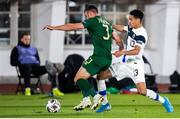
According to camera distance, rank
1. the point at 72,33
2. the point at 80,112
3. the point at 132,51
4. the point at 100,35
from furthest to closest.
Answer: the point at 72,33, the point at 80,112, the point at 100,35, the point at 132,51

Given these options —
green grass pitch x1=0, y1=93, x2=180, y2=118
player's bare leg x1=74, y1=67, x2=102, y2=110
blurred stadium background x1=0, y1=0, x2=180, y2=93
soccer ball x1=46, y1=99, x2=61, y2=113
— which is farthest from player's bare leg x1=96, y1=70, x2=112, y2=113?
blurred stadium background x1=0, y1=0, x2=180, y2=93

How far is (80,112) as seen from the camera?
14.4m

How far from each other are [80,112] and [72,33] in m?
13.0

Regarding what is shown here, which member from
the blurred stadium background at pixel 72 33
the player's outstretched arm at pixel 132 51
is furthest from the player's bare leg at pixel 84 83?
the blurred stadium background at pixel 72 33

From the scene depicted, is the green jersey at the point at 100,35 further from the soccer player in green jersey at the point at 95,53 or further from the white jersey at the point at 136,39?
the white jersey at the point at 136,39

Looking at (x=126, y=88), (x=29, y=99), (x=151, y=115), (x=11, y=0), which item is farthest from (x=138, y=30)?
(x=11, y=0)

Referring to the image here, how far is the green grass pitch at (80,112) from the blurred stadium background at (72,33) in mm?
5503

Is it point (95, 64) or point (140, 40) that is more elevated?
point (140, 40)

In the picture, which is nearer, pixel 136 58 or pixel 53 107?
pixel 53 107

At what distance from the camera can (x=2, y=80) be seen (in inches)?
1033

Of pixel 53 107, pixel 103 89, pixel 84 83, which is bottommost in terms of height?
pixel 53 107

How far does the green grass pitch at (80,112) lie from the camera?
13.6 meters

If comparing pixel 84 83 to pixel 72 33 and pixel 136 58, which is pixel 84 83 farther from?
pixel 72 33

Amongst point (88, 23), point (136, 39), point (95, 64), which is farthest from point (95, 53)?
point (136, 39)
